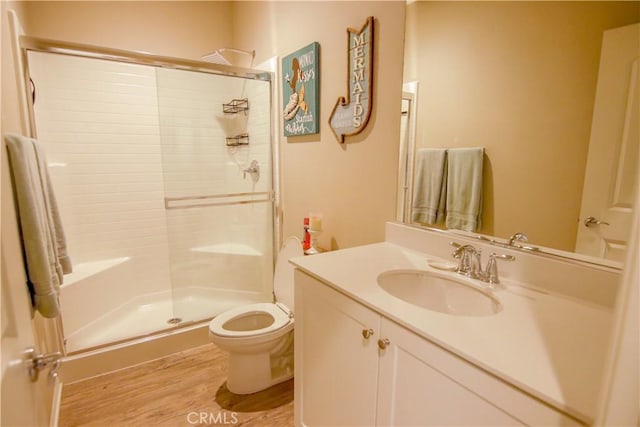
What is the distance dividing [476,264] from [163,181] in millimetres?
2317

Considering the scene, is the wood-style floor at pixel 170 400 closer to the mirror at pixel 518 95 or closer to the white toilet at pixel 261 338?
the white toilet at pixel 261 338

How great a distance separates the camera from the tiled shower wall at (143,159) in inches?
92.0

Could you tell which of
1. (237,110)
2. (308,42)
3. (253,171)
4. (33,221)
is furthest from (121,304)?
(308,42)

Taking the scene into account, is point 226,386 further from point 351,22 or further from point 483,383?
point 351,22

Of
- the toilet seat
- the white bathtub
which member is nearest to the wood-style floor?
the white bathtub

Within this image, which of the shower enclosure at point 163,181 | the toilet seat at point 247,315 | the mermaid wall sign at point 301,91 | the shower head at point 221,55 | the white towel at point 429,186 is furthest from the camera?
the shower head at point 221,55

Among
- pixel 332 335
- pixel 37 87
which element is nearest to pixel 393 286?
pixel 332 335

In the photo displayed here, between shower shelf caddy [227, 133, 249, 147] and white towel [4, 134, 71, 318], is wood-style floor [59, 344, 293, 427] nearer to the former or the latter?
white towel [4, 134, 71, 318]

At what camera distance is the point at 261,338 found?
A: 169 centimetres

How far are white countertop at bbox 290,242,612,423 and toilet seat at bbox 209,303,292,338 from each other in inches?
28.3

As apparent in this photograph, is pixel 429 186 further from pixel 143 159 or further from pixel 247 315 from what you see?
pixel 143 159

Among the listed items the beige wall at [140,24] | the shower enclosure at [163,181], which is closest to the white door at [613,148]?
the shower enclosure at [163,181]

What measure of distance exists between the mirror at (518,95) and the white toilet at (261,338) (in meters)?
1.01

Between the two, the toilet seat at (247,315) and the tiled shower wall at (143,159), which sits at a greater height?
the tiled shower wall at (143,159)
